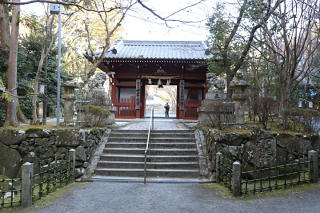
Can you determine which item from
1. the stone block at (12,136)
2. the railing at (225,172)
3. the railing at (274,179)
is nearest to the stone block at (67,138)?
the stone block at (12,136)

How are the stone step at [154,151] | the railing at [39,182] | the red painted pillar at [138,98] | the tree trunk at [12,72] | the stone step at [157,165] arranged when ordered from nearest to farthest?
the railing at [39,182]
the stone step at [157,165]
the stone step at [154,151]
the tree trunk at [12,72]
the red painted pillar at [138,98]

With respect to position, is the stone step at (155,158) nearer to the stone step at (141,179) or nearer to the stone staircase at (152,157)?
the stone staircase at (152,157)

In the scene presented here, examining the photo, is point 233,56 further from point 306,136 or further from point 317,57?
point 317,57

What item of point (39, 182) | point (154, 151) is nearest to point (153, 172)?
point (154, 151)

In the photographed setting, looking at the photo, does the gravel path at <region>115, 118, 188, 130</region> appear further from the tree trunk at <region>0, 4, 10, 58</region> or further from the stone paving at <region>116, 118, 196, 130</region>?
the tree trunk at <region>0, 4, 10, 58</region>

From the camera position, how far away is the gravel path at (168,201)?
15.0 ft

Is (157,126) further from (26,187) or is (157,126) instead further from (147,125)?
(26,187)

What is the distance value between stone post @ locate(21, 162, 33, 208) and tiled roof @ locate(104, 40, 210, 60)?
10.1 m

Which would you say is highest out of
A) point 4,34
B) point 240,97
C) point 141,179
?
point 4,34

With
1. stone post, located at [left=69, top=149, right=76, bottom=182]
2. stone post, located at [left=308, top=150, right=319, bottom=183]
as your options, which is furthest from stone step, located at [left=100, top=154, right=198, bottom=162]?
stone post, located at [left=308, top=150, right=319, bottom=183]

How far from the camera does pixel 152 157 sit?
7441mm

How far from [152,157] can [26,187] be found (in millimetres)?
3649

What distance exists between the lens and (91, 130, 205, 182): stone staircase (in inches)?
269

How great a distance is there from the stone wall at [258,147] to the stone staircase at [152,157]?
865mm
